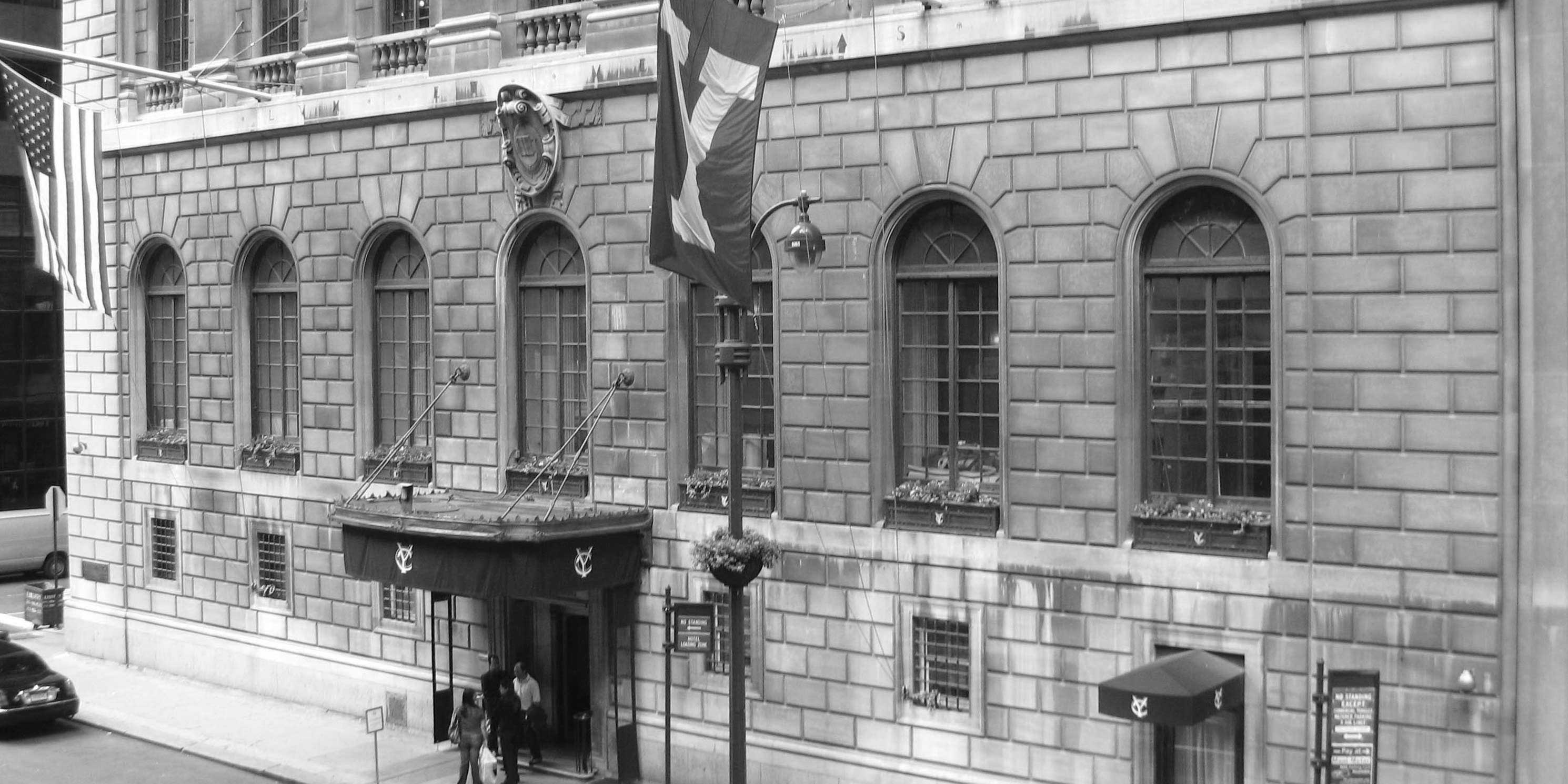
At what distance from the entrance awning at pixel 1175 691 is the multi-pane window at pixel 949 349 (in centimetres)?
366

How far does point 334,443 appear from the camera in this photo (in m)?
27.3

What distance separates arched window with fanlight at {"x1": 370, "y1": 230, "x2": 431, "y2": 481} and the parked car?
1960 centimetres

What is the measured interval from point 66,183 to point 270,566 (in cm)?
789

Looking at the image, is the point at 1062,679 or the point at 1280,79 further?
the point at 1062,679

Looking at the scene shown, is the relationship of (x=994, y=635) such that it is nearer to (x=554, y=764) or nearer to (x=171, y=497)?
(x=554, y=764)

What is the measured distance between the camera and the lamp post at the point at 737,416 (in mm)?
16766

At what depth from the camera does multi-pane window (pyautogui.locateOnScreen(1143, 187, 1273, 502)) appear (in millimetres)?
18047

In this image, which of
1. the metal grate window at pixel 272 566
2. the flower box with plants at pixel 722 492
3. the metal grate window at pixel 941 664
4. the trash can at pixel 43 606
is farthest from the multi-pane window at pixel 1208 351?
the trash can at pixel 43 606

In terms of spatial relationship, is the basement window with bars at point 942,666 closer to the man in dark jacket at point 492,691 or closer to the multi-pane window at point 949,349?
the multi-pane window at point 949,349

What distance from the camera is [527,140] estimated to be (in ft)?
78.7

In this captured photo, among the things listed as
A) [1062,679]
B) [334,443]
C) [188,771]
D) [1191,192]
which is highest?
[1191,192]

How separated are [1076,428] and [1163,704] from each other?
148 inches

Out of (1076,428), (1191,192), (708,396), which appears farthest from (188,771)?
(1191,192)

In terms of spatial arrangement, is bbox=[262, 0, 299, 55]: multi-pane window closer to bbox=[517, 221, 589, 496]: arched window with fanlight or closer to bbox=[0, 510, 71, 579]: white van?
bbox=[517, 221, 589, 496]: arched window with fanlight
